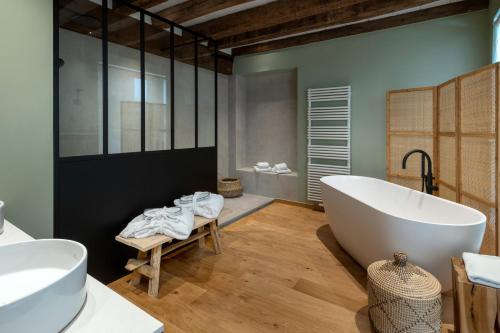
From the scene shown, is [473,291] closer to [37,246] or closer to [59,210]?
[37,246]

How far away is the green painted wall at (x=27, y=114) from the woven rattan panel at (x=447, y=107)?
339cm

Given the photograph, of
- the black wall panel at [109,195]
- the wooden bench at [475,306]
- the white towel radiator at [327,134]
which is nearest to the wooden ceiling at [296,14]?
the white towel radiator at [327,134]

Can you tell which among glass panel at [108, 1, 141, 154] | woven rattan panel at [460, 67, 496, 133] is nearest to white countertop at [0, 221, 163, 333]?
glass panel at [108, 1, 141, 154]

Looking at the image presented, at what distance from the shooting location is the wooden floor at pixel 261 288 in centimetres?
180

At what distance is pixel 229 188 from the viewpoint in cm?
458

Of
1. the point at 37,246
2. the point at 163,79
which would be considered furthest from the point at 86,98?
the point at 37,246

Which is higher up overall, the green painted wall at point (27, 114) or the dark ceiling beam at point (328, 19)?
the dark ceiling beam at point (328, 19)

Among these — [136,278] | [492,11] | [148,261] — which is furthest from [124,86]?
[492,11]

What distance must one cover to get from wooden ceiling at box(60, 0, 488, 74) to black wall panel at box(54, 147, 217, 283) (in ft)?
4.44

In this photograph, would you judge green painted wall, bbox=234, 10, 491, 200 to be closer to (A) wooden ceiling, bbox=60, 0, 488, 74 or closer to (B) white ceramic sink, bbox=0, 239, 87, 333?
(A) wooden ceiling, bbox=60, 0, 488, 74

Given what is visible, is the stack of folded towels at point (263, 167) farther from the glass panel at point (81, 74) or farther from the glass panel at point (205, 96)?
the glass panel at point (81, 74)

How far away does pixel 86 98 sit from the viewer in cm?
252

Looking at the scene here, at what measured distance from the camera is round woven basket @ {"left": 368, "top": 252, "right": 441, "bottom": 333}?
150cm

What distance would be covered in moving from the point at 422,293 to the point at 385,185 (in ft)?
5.46
